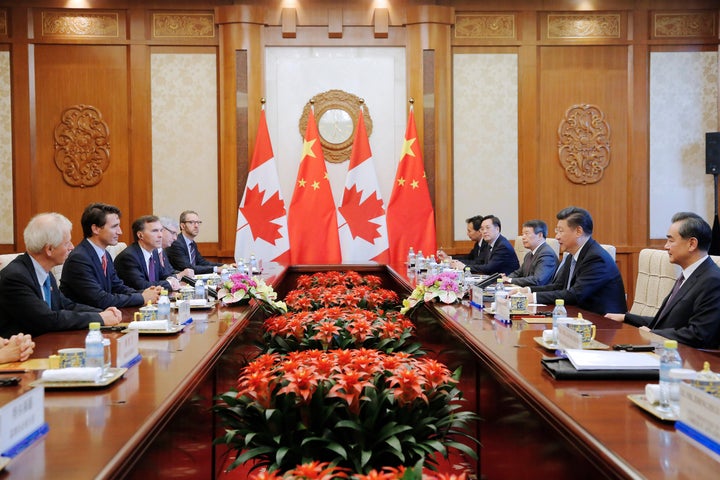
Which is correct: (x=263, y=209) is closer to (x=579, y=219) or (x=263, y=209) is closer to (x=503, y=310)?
(x=579, y=219)

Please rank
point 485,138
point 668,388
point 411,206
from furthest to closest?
point 485,138 < point 411,206 < point 668,388

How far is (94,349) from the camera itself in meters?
1.73

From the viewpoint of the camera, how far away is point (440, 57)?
6980 mm

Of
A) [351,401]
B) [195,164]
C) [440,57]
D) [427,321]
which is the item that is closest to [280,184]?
[195,164]

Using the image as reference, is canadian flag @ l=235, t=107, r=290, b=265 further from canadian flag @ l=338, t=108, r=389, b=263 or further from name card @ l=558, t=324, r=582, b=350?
name card @ l=558, t=324, r=582, b=350

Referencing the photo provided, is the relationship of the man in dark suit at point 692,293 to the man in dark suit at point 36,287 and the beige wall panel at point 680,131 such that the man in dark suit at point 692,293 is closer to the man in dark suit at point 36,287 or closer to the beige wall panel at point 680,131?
the man in dark suit at point 36,287

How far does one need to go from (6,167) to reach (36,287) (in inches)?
192

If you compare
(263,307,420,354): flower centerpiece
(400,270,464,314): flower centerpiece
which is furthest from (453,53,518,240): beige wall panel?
(263,307,420,354): flower centerpiece

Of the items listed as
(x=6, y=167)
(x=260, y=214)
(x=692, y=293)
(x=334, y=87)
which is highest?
(x=334, y=87)

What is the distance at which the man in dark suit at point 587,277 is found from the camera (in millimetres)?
3695

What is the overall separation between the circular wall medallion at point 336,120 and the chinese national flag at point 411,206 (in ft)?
1.85

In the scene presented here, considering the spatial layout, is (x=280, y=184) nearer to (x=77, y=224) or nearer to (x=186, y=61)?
(x=186, y=61)

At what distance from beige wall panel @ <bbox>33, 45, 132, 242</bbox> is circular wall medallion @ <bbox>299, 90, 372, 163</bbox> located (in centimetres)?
189

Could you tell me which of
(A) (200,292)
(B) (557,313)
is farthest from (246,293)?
(B) (557,313)
